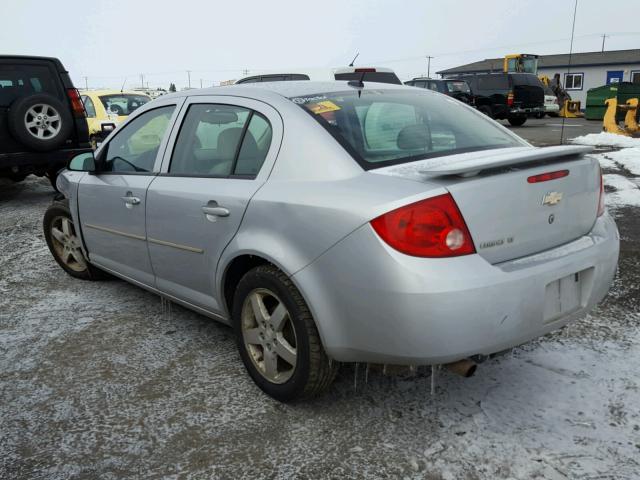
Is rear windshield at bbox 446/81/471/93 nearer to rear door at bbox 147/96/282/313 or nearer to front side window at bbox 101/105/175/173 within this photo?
front side window at bbox 101/105/175/173

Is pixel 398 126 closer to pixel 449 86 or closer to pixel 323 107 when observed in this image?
pixel 323 107

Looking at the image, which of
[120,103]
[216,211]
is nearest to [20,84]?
[120,103]

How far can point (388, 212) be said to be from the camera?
2162 millimetres

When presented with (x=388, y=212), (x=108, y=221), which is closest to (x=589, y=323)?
(x=388, y=212)

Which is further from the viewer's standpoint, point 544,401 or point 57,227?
point 57,227

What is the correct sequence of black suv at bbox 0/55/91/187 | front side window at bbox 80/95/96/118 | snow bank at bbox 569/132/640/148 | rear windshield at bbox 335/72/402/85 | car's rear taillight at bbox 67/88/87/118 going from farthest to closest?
snow bank at bbox 569/132/640/148
front side window at bbox 80/95/96/118
rear windshield at bbox 335/72/402/85
car's rear taillight at bbox 67/88/87/118
black suv at bbox 0/55/91/187

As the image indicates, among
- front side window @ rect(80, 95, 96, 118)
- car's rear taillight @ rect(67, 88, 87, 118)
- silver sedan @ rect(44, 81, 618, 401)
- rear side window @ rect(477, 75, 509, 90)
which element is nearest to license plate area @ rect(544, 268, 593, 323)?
silver sedan @ rect(44, 81, 618, 401)

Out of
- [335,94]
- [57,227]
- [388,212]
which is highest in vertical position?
[335,94]

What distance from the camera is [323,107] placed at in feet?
9.18

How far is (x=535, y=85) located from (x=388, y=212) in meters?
23.0

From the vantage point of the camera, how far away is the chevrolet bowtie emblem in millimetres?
2418

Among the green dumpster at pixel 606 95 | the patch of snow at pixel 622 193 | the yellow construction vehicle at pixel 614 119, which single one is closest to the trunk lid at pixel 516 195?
the patch of snow at pixel 622 193

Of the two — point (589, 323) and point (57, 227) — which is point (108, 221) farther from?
point (589, 323)

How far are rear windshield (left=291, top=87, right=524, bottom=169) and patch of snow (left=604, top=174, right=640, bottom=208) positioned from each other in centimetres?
445
